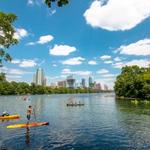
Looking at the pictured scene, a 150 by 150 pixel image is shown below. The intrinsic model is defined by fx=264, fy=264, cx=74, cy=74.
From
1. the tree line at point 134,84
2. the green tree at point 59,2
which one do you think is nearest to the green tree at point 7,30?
the green tree at point 59,2

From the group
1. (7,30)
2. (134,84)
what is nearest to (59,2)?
(7,30)

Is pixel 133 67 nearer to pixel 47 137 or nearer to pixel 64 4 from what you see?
pixel 47 137

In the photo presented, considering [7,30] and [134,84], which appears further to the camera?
[134,84]

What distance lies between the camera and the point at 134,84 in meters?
146

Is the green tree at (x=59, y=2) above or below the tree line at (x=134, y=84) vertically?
below

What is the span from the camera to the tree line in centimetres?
13200

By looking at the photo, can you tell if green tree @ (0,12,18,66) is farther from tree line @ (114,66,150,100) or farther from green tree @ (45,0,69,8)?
tree line @ (114,66,150,100)

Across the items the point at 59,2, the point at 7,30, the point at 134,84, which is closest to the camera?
A: the point at 59,2

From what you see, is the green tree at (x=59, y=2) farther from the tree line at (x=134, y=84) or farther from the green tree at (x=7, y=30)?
the tree line at (x=134, y=84)

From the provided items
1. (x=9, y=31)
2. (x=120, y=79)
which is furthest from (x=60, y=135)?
(x=120, y=79)

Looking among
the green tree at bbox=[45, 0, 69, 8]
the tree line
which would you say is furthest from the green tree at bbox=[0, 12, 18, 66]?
the tree line

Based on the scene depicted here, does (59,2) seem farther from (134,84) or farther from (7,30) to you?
(134,84)

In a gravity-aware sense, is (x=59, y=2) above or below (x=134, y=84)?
below

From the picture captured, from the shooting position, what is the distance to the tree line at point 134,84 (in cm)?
13200
